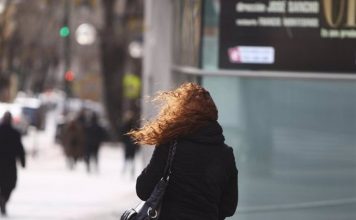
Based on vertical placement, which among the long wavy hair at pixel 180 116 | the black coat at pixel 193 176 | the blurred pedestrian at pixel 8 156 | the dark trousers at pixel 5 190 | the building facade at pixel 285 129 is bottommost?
the dark trousers at pixel 5 190

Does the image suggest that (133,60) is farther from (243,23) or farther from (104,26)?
(243,23)

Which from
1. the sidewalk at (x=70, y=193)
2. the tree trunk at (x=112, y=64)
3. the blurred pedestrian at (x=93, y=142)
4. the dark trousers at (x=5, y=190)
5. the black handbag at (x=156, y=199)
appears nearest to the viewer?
the black handbag at (x=156, y=199)

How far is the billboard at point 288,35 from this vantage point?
11.2m

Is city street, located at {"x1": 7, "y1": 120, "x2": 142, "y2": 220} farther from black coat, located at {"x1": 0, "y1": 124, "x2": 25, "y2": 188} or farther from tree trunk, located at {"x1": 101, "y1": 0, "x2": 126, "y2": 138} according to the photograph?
tree trunk, located at {"x1": 101, "y1": 0, "x2": 126, "y2": 138}

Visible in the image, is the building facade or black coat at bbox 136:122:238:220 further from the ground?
black coat at bbox 136:122:238:220

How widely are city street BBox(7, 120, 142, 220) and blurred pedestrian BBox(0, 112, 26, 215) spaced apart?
1734mm

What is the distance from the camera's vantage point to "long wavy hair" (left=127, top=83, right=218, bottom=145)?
5.62 m

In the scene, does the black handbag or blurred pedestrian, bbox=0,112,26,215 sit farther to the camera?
blurred pedestrian, bbox=0,112,26,215

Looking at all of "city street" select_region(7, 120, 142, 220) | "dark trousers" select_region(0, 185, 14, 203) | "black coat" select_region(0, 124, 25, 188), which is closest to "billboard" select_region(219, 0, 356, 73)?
"black coat" select_region(0, 124, 25, 188)

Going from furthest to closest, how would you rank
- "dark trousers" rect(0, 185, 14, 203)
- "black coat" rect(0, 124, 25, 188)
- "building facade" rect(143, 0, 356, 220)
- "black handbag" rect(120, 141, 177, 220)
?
1. "dark trousers" rect(0, 185, 14, 203)
2. "black coat" rect(0, 124, 25, 188)
3. "building facade" rect(143, 0, 356, 220)
4. "black handbag" rect(120, 141, 177, 220)

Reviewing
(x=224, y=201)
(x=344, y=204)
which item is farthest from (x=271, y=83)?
(x=224, y=201)

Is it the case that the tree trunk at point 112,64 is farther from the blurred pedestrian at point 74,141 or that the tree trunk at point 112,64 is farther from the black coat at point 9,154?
the black coat at point 9,154

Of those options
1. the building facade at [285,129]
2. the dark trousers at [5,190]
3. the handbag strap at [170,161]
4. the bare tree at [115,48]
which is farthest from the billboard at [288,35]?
the bare tree at [115,48]

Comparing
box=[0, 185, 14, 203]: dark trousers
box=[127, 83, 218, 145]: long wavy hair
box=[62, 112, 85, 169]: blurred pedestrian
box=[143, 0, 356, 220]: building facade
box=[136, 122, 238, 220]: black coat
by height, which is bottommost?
box=[62, 112, 85, 169]: blurred pedestrian
